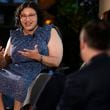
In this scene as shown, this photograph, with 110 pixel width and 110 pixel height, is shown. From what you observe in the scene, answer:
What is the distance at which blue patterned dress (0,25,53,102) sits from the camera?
16.3 feet

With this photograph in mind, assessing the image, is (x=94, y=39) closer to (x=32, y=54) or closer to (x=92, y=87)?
(x=92, y=87)

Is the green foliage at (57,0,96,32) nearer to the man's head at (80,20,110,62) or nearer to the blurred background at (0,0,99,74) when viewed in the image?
the blurred background at (0,0,99,74)

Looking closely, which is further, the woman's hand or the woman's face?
the woman's face

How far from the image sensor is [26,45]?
4.99 m

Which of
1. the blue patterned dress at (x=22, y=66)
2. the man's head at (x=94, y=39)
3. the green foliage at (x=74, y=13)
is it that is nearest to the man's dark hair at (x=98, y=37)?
the man's head at (x=94, y=39)

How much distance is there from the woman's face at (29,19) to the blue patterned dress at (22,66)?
85 mm

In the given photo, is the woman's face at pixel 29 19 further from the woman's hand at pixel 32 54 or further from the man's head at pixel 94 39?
the man's head at pixel 94 39

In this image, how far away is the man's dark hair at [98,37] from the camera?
2.70 m

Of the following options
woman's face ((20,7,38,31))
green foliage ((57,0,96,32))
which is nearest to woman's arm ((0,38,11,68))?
woman's face ((20,7,38,31))

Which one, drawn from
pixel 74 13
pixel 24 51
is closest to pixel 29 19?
pixel 24 51

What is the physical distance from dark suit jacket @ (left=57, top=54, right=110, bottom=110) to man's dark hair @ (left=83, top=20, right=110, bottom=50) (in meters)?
0.06

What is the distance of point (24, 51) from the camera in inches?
191

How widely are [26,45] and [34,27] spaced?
0.19m

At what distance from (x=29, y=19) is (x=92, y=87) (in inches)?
93.6
